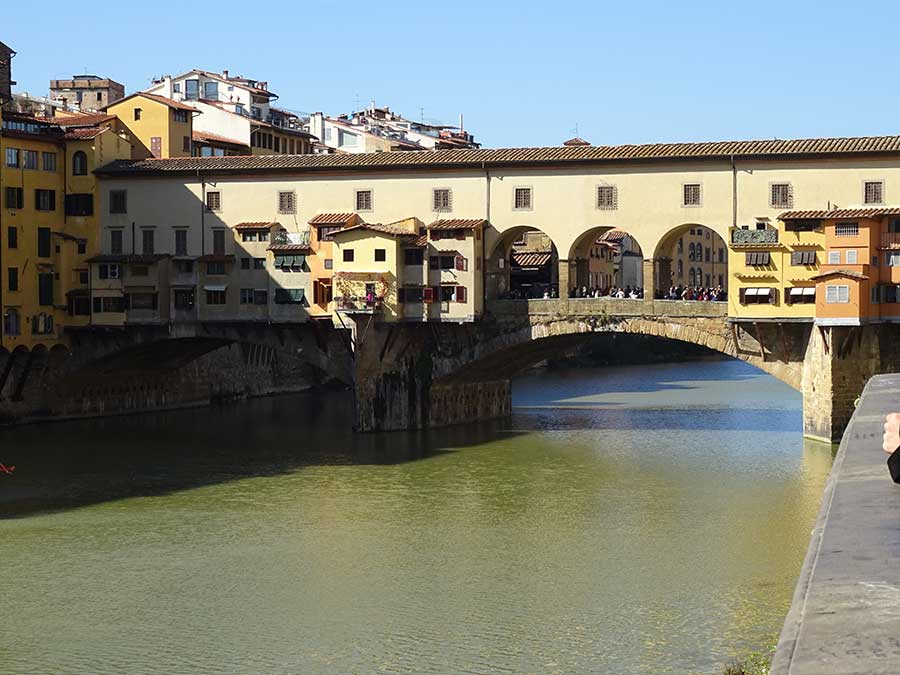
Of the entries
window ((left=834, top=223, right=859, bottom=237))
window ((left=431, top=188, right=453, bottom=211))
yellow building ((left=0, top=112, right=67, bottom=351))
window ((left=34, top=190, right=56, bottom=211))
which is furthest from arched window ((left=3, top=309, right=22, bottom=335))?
window ((left=834, top=223, right=859, bottom=237))

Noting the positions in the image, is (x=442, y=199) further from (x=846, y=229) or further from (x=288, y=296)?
(x=846, y=229)

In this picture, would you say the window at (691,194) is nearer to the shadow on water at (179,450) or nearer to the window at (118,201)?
the shadow on water at (179,450)

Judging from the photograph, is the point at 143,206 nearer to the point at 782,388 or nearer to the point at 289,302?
the point at 289,302

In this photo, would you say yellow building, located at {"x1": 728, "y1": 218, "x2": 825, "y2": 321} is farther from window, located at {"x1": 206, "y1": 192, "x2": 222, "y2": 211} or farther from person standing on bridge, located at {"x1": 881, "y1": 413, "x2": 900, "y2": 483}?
person standing on bridge, located at {"x1": 881, "y1": 413, "x2": 900, "y2": 483}

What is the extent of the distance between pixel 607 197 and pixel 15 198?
19.3 meters

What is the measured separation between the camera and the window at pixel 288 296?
48.1m

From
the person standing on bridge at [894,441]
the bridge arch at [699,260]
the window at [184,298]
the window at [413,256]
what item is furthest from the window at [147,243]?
the bridge arch at [699,260]

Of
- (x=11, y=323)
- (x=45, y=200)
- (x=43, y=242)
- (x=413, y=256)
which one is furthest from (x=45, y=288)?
(x=413, y=256)

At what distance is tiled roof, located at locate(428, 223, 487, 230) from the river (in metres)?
6.67

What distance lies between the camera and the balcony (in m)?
41.3

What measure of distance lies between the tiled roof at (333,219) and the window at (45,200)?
920 centimetres

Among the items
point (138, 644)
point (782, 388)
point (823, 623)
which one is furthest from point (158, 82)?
point (823, 623)

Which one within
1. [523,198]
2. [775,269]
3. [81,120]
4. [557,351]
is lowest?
[557,351]

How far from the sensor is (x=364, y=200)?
47.7 metres
